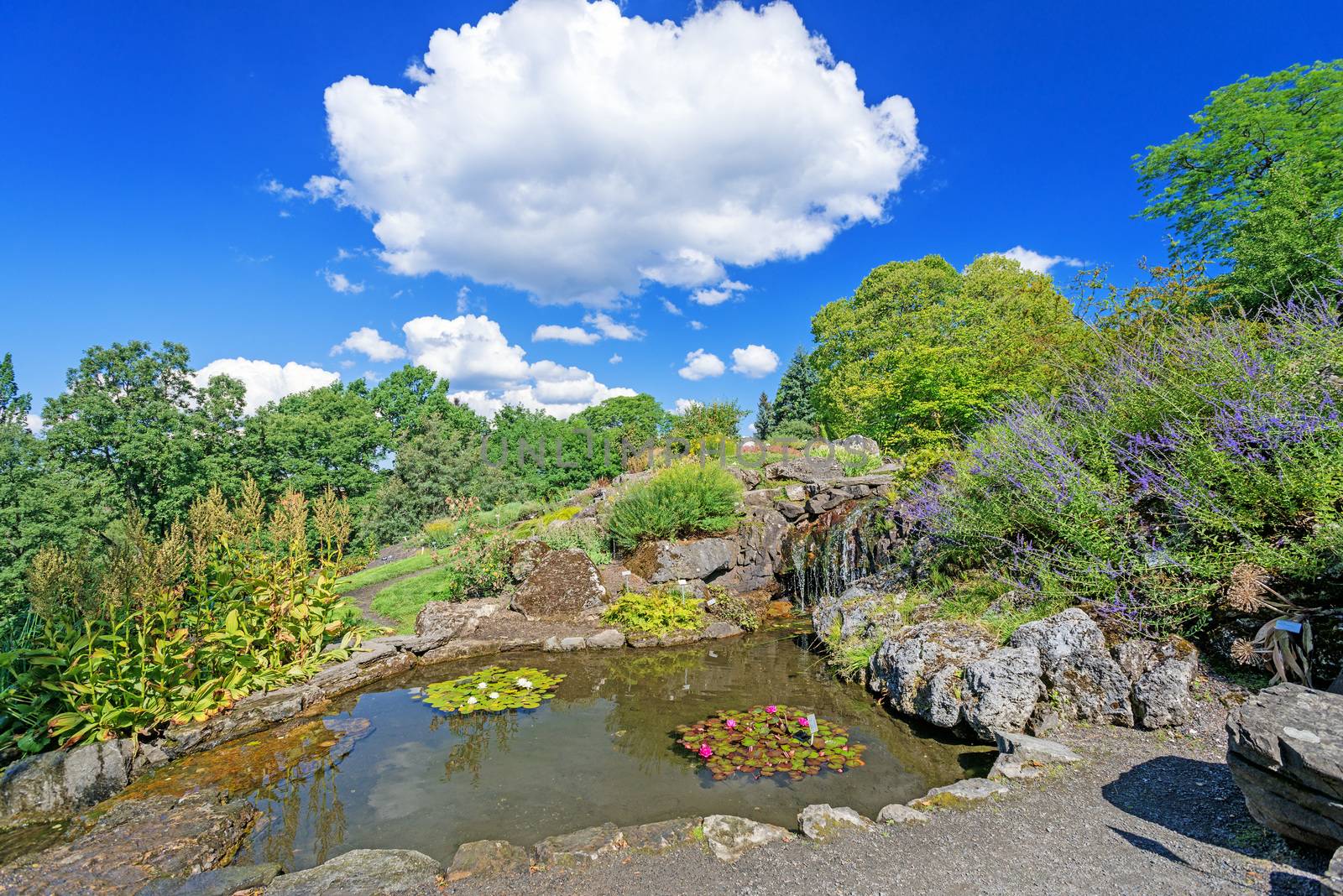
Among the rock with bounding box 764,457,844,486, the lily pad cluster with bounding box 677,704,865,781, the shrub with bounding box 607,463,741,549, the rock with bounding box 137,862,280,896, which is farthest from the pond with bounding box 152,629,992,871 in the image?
the rock with bounding box 764,457,844,486

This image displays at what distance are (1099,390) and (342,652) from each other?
10597 millimetres

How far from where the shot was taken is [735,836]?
3645 millimetres

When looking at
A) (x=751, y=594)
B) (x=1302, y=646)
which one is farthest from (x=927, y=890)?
(x=751, y=594)

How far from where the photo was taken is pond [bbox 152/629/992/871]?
14.3 feet

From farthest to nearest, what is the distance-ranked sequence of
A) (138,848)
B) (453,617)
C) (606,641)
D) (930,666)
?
(453,617) < (606,641) < (930,666) < (138,848)

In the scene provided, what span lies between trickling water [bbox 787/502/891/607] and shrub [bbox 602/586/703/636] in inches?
101

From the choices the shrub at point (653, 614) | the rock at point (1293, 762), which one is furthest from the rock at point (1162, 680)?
the shrub at point (653, 614)

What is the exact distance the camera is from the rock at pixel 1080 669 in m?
4.82

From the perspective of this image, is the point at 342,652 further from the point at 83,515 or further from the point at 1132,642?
the point at 83,515

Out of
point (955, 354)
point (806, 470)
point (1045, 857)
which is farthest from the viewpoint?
point (806, 470)

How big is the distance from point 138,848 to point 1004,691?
22.2 feet

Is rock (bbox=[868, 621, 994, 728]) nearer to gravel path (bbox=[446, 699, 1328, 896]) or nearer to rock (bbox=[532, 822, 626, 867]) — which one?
gravel path (bbox=[446, 699, 1328, 896])

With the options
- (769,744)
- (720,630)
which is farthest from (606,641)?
(769,744)

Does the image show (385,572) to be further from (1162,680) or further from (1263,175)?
(1263,175)
